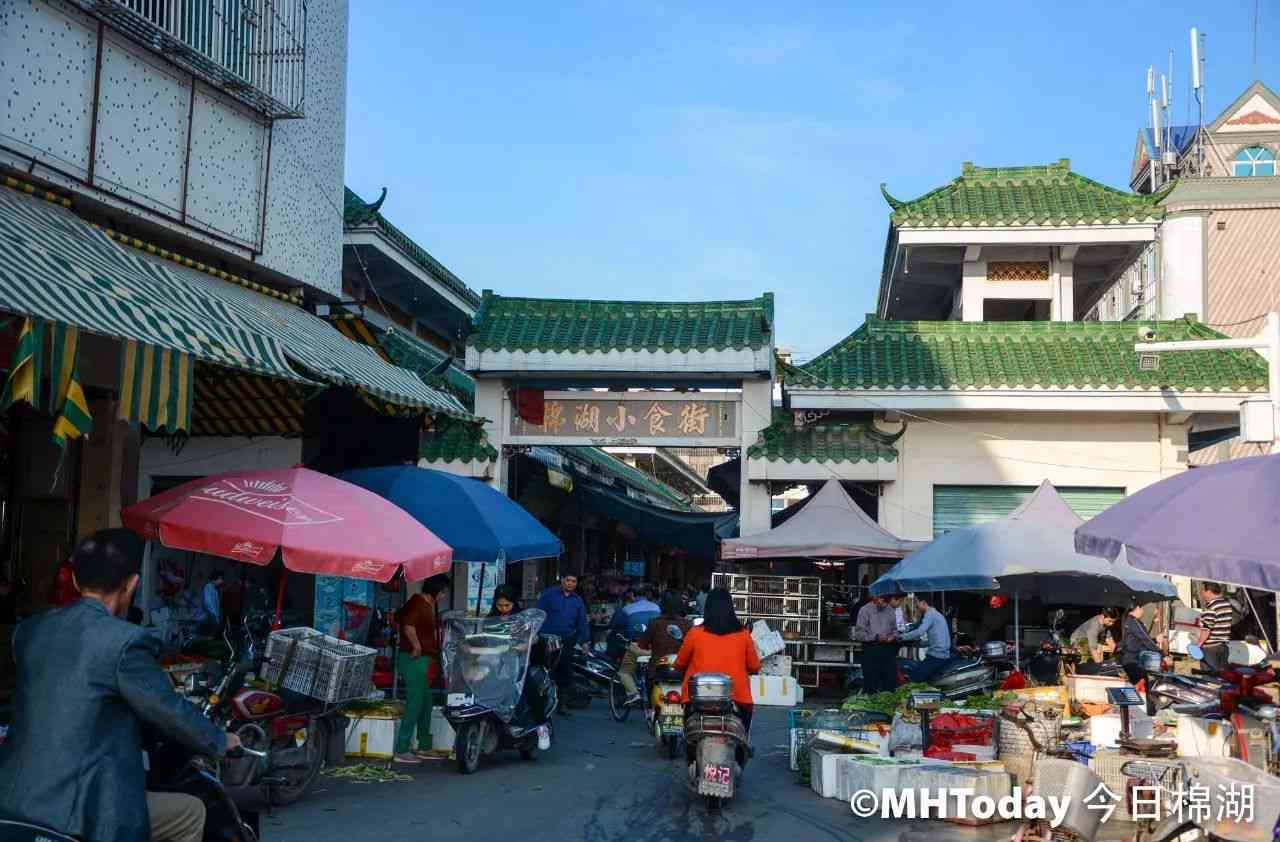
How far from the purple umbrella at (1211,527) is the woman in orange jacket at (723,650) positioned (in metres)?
2.93

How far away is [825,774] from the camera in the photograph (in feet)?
33.7

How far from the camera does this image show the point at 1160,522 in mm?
7637

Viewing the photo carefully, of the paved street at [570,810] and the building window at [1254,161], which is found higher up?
the building window at [1254,161]

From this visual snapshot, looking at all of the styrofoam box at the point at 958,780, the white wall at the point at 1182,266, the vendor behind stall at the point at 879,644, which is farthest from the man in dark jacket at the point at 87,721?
the white wall at the point at 1182,266

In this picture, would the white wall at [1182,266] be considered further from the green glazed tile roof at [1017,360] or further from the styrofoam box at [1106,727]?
the styrofoam box at [1106,727]

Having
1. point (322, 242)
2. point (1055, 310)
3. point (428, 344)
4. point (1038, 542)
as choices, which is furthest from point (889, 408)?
point (428, 344)

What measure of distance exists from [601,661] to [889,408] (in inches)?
226

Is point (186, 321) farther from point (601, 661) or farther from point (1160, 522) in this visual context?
point (601, 661)

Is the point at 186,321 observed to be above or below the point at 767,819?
above

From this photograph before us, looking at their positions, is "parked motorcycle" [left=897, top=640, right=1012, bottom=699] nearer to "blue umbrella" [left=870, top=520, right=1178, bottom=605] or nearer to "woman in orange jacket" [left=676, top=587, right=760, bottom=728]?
"blue umbrella" [left=870, top=520, right=1178, bottom=605]

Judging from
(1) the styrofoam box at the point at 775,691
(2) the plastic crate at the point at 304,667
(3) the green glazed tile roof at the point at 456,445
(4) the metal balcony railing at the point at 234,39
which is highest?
(4) the metal balcony railing at the point at 234,39

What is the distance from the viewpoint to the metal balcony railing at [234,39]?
11.8m

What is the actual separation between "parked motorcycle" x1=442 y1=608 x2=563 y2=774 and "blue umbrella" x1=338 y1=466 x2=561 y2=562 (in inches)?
51.6

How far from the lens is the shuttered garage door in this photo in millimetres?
18609
